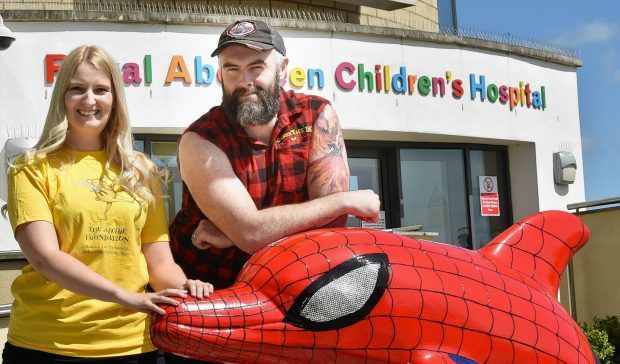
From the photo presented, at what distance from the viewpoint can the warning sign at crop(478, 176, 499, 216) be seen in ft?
37.0

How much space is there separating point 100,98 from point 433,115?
783 cm

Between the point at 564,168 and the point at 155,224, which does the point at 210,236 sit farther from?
the point at 564,168

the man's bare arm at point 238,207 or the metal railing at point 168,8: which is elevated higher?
the metal railing at point 168,8

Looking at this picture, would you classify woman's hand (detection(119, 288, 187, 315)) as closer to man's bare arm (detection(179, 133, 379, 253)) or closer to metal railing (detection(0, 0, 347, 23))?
man's bare arm (detection(179, 133, 379, 253))

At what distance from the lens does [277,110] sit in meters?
2.60

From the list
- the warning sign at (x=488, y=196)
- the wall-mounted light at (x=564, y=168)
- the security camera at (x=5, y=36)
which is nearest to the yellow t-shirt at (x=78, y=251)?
the security camera at (x=5, y=36)

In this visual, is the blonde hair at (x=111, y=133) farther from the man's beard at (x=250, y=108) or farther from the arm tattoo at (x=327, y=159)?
the arm tattoo at (x=327, y=159)

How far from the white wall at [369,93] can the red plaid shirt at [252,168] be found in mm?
5903

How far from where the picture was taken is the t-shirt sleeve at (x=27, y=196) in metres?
2.39

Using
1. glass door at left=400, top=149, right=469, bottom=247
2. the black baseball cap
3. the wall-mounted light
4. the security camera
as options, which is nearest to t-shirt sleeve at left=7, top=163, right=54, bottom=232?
the black baseball cap

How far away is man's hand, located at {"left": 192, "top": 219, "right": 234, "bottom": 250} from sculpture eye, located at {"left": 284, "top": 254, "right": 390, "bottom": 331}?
1.18 feet

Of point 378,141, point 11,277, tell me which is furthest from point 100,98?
point 378,141

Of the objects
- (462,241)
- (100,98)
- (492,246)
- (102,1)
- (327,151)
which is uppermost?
(102,1)

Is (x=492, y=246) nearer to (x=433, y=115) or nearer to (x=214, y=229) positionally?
(x=214, y=229)
